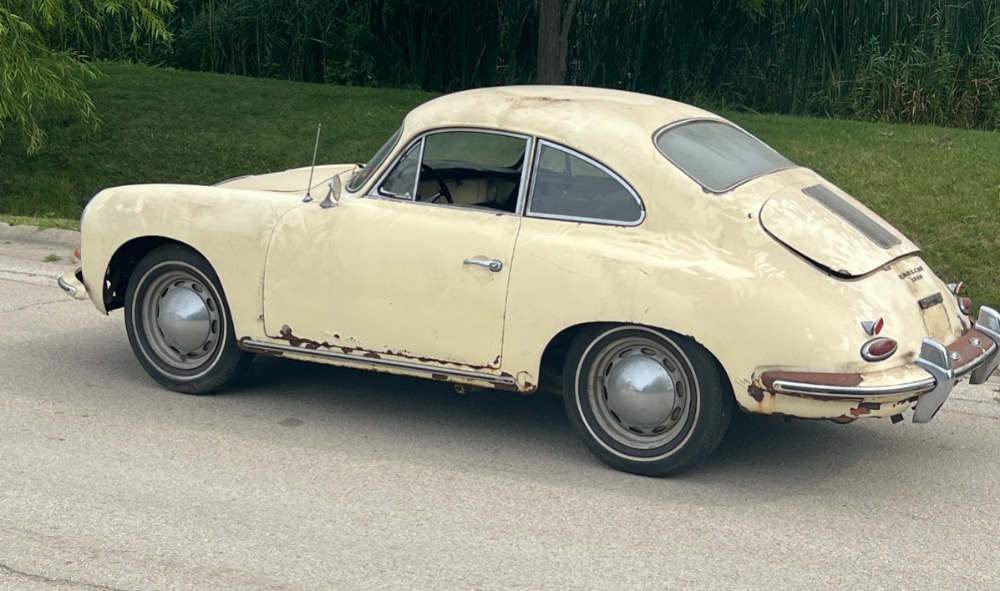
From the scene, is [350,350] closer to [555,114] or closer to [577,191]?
[577,191]

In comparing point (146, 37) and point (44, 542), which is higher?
point (146, 37)

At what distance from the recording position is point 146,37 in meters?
21.0

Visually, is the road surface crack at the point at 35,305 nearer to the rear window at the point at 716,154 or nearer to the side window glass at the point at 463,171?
the side window glass at the point at 463,171

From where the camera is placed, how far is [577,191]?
20.5 ft

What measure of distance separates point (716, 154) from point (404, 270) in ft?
5.21

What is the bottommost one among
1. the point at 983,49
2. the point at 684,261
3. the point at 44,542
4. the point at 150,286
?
the point at 44,542

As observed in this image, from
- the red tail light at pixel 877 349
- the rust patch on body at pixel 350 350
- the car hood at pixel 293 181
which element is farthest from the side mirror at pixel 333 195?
the red tail light at pixel 877 349

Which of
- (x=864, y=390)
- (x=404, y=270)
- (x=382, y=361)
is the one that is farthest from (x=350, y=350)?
(x=864, y=390)

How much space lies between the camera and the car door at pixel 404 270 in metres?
6.21

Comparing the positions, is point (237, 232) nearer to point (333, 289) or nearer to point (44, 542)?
point (333, 289)

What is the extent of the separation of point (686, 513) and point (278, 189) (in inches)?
112

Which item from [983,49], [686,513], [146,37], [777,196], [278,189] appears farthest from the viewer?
[146,37]

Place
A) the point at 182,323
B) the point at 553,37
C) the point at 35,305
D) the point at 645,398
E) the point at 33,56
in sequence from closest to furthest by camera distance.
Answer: the point at 645,398 < the point at 182,323 < the point at 35,305 < the point at 33,56 < the point at 553,37

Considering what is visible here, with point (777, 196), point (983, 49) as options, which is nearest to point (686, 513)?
point (777, 196)
